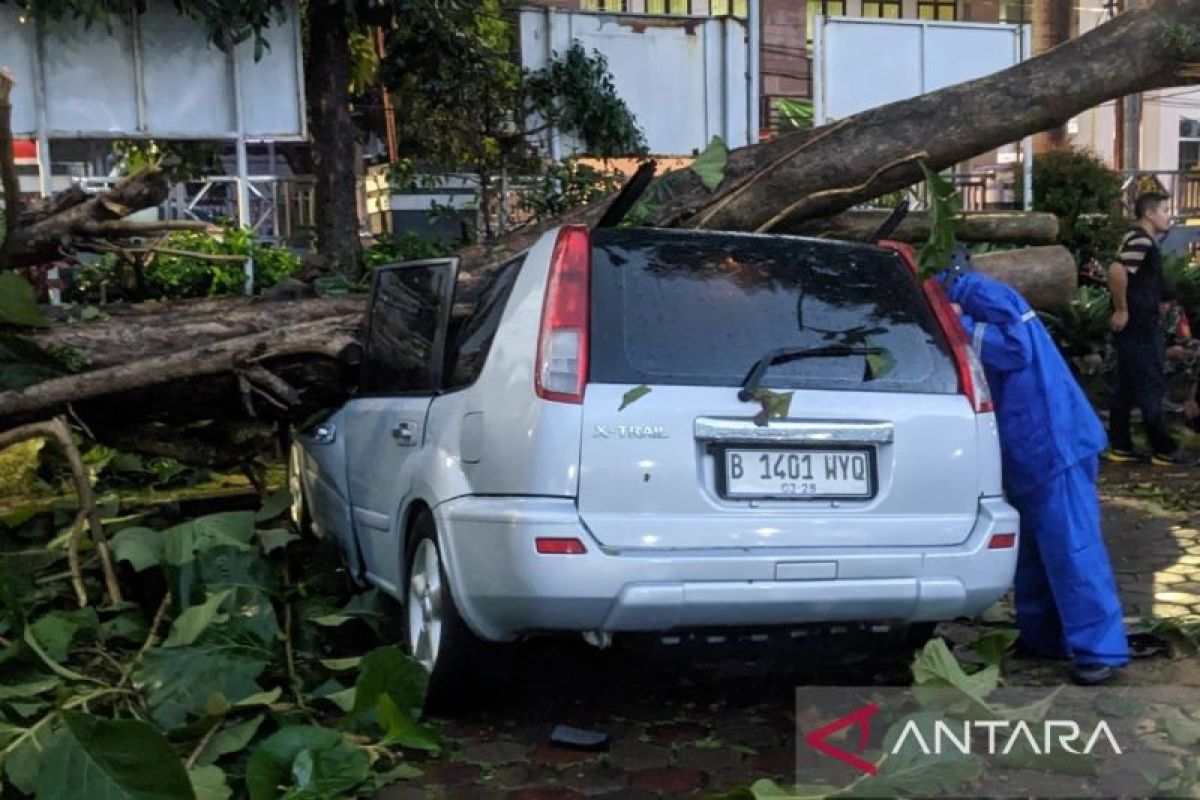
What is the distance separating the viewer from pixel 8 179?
16.5 feet

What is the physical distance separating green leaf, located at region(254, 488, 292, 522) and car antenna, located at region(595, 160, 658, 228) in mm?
1997

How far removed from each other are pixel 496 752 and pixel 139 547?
1.68 metres

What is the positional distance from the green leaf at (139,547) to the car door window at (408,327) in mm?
1006

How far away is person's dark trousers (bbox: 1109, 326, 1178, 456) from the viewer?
9.06 m

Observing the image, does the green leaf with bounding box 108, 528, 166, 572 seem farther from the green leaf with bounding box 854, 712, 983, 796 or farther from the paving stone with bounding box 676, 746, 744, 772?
the green leaf with bounding box 854, 712, 983, 796

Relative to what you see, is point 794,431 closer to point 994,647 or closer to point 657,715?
point 994,647

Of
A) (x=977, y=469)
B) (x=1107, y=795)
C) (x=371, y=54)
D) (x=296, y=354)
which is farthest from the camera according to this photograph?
(x=371, y=54)

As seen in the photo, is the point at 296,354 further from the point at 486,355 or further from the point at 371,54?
the point at 371,54

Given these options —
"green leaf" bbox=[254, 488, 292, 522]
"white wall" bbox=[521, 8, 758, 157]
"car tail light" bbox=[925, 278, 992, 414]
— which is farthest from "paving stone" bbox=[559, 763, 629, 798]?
"white wall" bbox=[521, 8, 758, 157]

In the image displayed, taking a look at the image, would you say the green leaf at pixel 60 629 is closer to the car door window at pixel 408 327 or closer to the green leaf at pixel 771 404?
the car door window at pixel 408 327

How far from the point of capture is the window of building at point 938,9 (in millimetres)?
28094

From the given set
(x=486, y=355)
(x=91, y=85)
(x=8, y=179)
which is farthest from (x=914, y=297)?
(x=91, y=85)

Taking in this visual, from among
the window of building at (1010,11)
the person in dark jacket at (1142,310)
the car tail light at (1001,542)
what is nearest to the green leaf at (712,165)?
the car tail light at (1001,542)

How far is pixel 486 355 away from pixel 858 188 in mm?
2745
